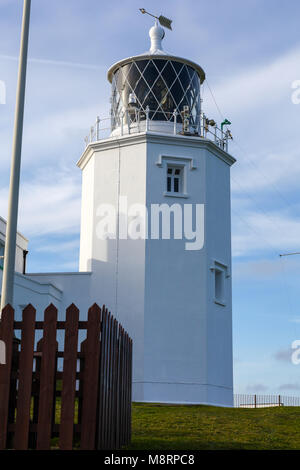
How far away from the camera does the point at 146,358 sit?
21.6 metres

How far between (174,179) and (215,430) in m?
12.1

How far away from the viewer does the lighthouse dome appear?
24.9 m

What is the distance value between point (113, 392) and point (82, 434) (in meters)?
1.45

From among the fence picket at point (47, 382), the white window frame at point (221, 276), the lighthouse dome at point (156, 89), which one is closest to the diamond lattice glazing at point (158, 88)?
the lighthouse dome at point (156, 89)

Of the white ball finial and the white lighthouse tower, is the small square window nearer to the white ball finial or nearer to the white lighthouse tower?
the white lighthouse tower

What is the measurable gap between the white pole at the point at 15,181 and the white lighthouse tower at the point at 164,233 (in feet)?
38.5

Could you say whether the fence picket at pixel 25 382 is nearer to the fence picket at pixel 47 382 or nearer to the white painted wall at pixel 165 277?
the fence picket at pixel 47 382

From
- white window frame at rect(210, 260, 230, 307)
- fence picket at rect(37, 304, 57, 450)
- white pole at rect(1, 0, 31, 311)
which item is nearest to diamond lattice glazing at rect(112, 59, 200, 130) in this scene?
white window frame at rect(210, 260, 230, 307)

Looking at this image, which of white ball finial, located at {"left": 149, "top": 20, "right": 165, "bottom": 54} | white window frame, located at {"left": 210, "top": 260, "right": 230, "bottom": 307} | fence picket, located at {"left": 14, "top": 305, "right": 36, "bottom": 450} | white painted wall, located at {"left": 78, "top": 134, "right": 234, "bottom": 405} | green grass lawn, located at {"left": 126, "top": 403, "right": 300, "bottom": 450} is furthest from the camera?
white ball finial, located at {"left": 149, "top": 20, "right": 165, "bottom": 54}

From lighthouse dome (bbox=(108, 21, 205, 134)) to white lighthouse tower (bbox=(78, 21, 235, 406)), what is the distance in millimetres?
39

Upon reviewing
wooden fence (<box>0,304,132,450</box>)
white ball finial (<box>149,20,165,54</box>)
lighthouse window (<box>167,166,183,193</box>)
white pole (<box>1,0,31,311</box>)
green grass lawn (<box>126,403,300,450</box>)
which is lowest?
green grass lawn (<box>126,403,300,450</box>)

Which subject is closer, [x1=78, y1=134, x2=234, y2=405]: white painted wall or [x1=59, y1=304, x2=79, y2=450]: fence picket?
[x1=59, y1=304, x2=79, y2=450]: fence picket

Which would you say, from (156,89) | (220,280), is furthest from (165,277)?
(156,89)

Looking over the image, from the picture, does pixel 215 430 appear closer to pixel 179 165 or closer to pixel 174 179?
pixel 174 179
